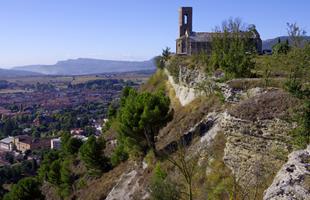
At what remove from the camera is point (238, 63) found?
29.1 metres

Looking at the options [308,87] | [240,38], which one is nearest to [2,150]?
[240,38]

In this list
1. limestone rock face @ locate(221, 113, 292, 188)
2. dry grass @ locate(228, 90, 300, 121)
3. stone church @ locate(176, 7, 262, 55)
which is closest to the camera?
limestone rock face @ locate(221, 113, 292, 188)

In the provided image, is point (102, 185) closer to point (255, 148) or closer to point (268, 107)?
point (255, 148)

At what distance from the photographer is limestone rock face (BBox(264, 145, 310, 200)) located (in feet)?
31.8

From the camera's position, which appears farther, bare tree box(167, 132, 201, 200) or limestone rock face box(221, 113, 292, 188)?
limestone rock face box(221, 113, 292, 188)

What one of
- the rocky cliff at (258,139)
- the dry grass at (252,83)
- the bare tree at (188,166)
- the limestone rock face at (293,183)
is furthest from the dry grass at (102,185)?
the limestone rock face at (293,183)

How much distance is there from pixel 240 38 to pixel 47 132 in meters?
93.8

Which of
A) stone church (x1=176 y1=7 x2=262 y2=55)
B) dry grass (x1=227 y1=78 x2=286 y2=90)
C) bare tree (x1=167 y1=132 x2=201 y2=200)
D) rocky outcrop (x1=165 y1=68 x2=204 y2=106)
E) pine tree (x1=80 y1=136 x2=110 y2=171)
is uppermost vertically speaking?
stone church (x1=176 y1=7 x2=262 y2=55)

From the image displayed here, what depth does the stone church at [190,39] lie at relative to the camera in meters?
49.9

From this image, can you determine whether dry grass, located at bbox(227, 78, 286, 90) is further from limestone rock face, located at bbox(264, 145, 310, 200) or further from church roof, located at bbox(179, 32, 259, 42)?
church roof, located at bbox(179, 32, 259, 42)

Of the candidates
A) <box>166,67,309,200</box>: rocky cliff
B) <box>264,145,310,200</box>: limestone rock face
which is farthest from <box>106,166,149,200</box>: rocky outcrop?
<box>264,145,310,200</box>: limestone rock face

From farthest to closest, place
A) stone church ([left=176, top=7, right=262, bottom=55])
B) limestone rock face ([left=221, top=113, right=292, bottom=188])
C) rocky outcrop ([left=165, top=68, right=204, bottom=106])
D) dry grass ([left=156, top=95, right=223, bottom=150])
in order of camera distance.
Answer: stone church ([left=176, top=7, right=262, bottom=55]) → rocky outcrop ([left=165, top=68, right=204, bottom=106]) → dry grass ([left=156, top=95, right=223, bottom=150]) → limestone rock face ([left=221, top=113, right=292, bottom=188])

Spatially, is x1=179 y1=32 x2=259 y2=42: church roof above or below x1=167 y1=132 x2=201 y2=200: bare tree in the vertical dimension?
above

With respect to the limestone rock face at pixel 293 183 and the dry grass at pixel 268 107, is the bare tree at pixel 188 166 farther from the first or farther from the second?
the limestone rock face at pixel 293 183
